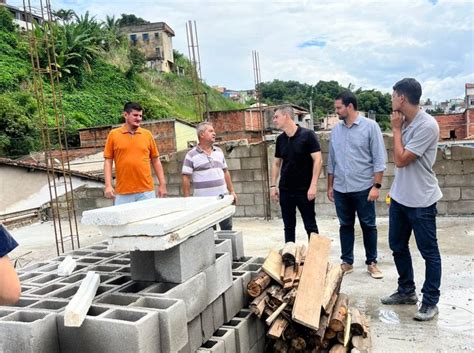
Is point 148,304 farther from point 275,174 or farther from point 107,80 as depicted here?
point 107,80

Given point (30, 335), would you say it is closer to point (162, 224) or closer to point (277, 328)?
point (162, 224)

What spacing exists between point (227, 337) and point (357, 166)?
7.44 ft

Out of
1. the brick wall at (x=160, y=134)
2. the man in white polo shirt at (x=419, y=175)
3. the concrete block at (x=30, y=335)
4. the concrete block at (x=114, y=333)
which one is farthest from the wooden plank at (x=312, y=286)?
the brick wall at (x=160, y=134)

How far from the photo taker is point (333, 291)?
10.6 feet

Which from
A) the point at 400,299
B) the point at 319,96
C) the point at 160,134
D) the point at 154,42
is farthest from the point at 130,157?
the point at 154,42

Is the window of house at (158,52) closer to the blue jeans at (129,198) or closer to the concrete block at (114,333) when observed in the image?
the blue jeans at (129,198)

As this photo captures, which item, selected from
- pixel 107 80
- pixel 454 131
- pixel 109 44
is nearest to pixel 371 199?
pixel 454 131

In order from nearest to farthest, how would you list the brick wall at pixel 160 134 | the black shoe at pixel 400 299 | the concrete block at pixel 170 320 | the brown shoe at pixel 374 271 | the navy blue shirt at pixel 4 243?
the navy blue shirt at pixel 4 243 → the concrete block at pixel 170 320 → the black shoe at pixel 400 299 → the brown shoe at pixel 374 271 → the brick wall at pixel 160 134

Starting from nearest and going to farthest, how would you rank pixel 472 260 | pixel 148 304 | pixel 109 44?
1. pixel 148 304
2. pixel 472 260
3. pixel 109 44

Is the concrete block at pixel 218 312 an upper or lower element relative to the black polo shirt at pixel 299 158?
lower

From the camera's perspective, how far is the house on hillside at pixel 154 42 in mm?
49969

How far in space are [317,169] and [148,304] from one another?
2.60 m

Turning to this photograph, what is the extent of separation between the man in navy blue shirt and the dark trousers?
335 centimetres

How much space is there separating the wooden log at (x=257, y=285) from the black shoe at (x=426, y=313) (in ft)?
4.07
